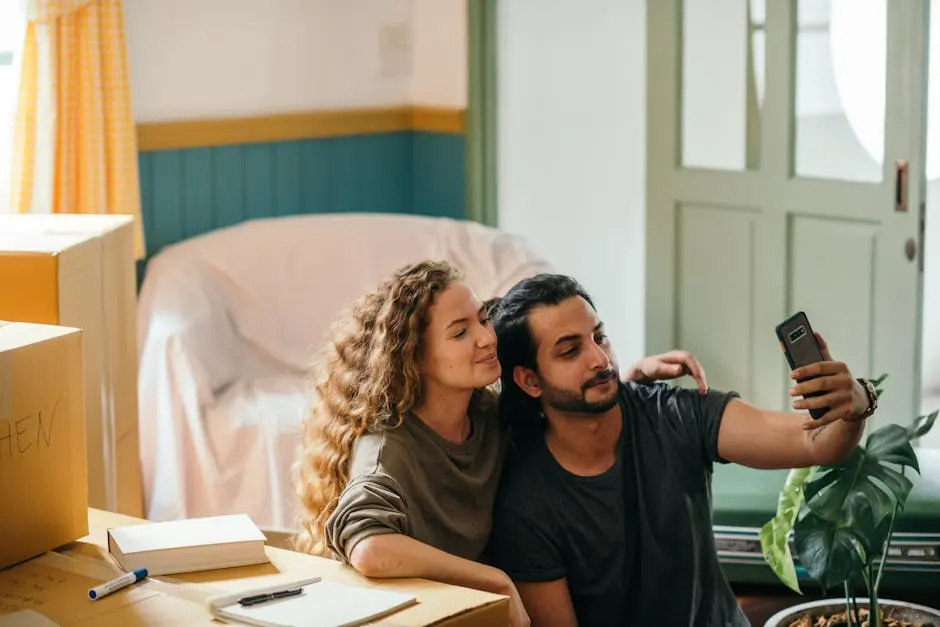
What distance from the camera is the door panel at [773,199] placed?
371cm

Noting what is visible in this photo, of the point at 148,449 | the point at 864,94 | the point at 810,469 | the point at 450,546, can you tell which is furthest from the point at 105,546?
the point at 864,94

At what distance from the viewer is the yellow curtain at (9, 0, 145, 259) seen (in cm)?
343

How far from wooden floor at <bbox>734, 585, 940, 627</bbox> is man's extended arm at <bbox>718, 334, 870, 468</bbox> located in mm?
766

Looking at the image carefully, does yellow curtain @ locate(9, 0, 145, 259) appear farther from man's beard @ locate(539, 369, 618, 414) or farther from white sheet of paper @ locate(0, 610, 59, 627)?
white sheet of paper @ locate(0, 610, 59, 627)

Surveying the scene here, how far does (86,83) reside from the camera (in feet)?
11.6

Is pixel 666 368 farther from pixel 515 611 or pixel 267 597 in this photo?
pixel 267 597

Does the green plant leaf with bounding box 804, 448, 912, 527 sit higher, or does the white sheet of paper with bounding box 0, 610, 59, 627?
the white sheet of paper with bounding box 0, 610, 59, 627

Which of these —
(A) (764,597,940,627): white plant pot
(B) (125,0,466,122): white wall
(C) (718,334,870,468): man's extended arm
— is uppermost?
(B) (125,0,466,122): white wall

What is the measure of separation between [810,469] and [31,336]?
1.25 m

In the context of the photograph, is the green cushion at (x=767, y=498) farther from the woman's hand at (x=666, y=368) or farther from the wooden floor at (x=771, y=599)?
the woman's hand at (x=666, y=368)

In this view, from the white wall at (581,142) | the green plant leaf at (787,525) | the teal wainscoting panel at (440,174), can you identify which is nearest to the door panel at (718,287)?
the white wall at (581,142)

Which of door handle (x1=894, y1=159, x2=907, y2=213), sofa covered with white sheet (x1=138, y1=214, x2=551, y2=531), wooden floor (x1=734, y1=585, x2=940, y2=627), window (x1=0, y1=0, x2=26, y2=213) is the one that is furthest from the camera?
door handle (x1=894, y1=159, x2=907, y2=213)

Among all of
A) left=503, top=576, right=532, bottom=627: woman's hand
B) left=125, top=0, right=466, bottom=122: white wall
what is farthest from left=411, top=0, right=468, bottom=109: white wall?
left=503, top=576, right=532, bottom=627: woman's hand

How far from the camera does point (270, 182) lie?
4324mm
